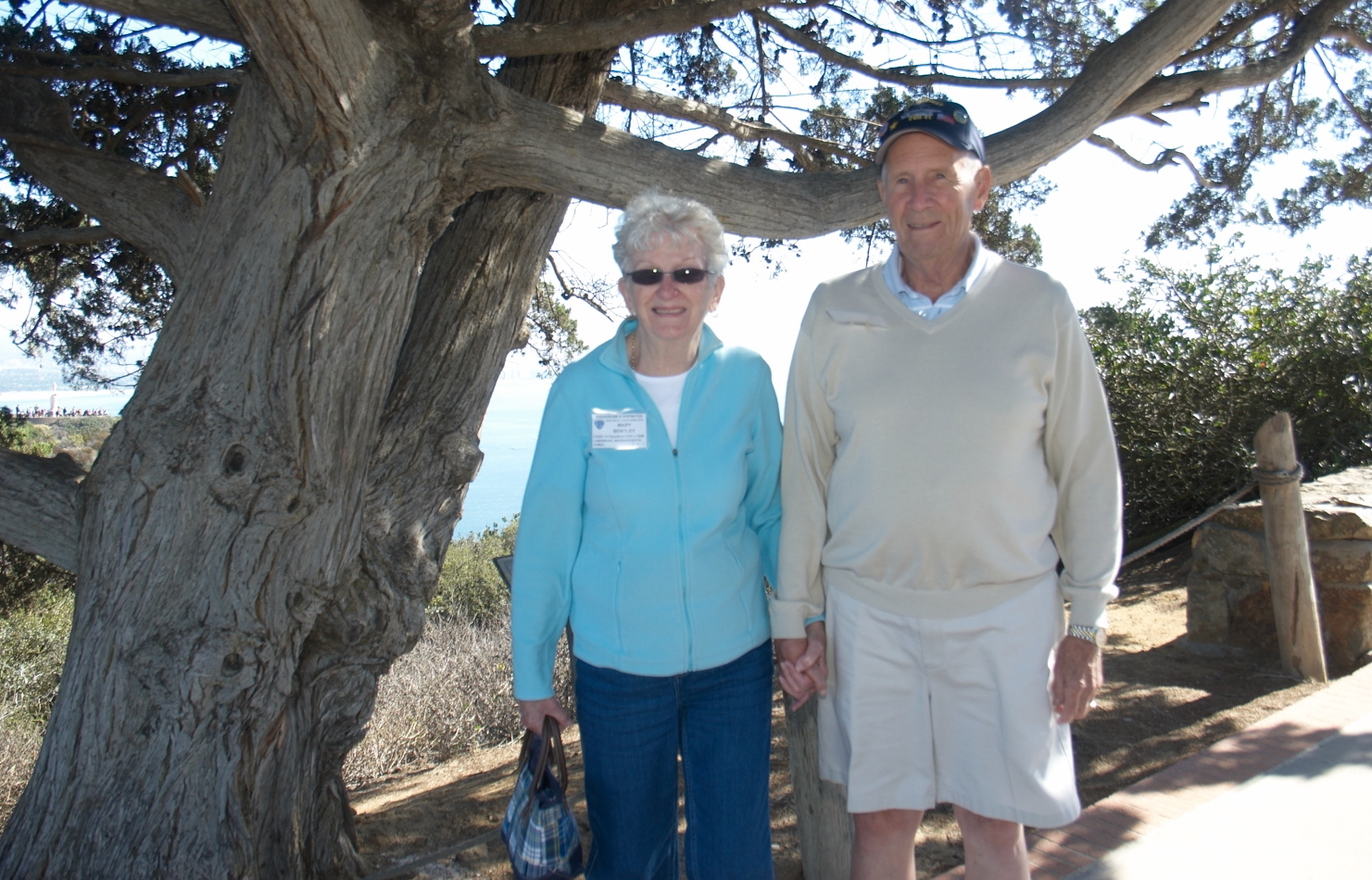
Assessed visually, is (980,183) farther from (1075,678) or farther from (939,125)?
(1075,678)

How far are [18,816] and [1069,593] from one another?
299 cm

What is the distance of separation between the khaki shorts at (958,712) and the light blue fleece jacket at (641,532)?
0.93ft

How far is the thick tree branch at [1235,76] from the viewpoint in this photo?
4410mm

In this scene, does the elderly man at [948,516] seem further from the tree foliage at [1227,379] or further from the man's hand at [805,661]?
the tree foliage at [1227,379]

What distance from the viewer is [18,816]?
282 cm

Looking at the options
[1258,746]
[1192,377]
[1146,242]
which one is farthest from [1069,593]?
[1192,377]

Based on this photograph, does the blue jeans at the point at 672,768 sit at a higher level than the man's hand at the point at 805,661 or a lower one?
lower

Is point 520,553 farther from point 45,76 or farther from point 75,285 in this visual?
point 75,285

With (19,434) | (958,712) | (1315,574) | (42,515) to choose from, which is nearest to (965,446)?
(958,712)

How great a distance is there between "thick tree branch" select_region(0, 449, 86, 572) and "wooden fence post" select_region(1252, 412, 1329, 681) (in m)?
4.99

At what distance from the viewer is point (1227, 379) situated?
8367mm

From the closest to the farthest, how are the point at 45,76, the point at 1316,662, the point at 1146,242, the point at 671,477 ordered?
the point at 671,477 → the point at 45,76 → the point at 1316,662 → the point at 1146,242

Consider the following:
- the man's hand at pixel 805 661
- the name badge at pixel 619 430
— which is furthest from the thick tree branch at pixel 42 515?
the man's hand at pixel 805 661

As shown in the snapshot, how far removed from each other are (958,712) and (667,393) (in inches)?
38.6
